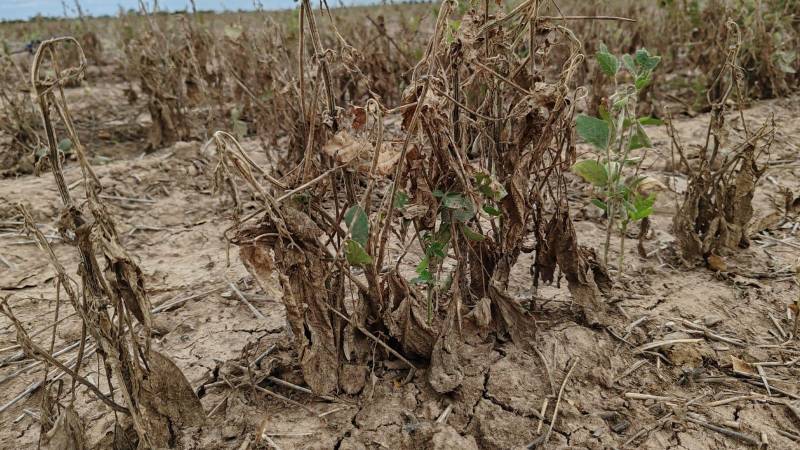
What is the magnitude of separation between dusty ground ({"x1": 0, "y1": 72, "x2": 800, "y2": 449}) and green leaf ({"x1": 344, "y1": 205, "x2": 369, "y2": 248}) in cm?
23

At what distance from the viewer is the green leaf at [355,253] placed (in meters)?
1.19

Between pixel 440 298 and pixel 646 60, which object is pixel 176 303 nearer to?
pixel 440 298

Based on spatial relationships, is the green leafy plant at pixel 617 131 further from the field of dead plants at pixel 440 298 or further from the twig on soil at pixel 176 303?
the twig on soil at pixel 176 303

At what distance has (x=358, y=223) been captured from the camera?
1.23 meters

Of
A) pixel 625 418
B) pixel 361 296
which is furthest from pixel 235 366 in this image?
pixel 625 418

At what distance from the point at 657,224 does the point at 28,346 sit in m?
2.25

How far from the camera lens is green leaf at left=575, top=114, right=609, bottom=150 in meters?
1.60

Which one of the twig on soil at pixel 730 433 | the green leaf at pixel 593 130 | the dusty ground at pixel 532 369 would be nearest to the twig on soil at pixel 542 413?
the dusty ground at pixel 532 369

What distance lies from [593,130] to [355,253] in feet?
2.81

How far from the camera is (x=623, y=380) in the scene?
4.86ft

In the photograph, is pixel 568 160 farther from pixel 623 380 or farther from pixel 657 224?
pixel 657 224

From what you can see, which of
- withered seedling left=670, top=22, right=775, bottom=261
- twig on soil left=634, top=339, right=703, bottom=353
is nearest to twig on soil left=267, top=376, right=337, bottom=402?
twig on soil left=634, top=339, right=703, bottom=353

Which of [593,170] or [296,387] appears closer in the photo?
[296,387]

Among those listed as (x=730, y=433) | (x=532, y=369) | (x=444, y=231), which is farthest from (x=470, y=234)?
(x=730, y=433)
